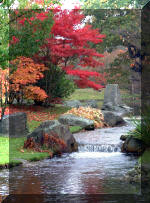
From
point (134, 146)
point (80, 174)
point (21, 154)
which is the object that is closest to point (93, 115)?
point (134, 146)

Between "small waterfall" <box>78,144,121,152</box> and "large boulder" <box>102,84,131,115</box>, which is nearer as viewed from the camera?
"small waterfall" <box>78,144,121,152</box>

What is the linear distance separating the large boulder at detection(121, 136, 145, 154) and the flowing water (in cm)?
36

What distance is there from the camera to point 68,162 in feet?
41.9

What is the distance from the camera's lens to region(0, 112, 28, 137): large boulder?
16656mm

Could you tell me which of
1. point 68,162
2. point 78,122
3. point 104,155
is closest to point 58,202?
point 68,162

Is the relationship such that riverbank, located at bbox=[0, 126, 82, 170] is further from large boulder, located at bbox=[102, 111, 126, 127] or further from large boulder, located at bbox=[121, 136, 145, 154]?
large boulder, located at bbox=[102, 111, 126, 127]

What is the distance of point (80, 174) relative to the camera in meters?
10.8

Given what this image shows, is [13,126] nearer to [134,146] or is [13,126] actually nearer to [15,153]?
[15,153]

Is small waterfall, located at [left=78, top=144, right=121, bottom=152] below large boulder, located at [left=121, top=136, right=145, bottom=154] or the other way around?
below

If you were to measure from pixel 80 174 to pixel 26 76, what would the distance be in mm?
12200

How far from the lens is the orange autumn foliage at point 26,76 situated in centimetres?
2222

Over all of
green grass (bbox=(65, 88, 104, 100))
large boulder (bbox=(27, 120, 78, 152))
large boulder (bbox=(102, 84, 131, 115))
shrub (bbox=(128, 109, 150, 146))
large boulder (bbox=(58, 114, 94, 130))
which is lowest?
green grass (bbox=(65, 88, 104, 100))

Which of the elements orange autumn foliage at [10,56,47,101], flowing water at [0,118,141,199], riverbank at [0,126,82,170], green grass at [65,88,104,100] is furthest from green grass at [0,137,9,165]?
green grass at [65,88,104,100]

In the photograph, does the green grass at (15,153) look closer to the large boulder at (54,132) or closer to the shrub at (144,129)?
the large boulder at (54,132)
